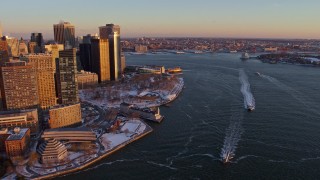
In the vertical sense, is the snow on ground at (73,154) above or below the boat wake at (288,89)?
below

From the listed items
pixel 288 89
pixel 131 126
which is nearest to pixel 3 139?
pixel 131 126

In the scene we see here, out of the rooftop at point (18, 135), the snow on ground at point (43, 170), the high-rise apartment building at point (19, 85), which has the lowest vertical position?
the snow on ground at point (43, 170)

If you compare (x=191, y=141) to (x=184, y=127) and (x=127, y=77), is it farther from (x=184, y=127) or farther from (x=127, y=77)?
(x=127, y=77)

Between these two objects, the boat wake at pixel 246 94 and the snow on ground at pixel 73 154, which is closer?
the snow on ground at pixel 73 154

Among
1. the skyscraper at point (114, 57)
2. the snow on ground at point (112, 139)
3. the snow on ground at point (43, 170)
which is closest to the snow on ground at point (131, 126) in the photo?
the snow on ground at point (112, 139)

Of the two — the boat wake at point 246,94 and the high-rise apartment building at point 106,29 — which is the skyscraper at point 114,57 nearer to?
the high-rise apartment building at point 106,29

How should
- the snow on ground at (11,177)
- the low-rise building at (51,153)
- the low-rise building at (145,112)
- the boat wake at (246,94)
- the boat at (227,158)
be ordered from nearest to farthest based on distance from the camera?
the snow on ground at (11,177), the boat at (227,158), the low-rise building at (51,153), the low-rise building at (145,112), the boat wake at (246,94)

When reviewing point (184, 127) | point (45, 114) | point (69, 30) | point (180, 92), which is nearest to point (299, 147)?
point (184, 127)

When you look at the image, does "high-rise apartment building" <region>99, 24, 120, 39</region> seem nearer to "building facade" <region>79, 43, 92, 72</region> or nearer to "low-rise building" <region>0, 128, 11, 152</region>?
"building facade" <region>79, 43, 92, 72</region>

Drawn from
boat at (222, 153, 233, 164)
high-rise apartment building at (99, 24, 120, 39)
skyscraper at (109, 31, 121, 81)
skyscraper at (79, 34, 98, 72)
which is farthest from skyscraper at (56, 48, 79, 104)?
high-rise apartment building at (99, 24, 120, 39)
